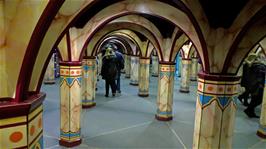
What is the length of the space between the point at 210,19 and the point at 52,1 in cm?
217

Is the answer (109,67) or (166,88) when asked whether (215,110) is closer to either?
(166,88)

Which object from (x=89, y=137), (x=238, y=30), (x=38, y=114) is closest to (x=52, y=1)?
(x=38, y=114)

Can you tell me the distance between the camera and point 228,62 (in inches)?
117

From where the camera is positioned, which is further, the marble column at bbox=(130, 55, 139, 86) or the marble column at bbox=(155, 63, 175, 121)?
the marble column at bbox=(130, 55, 139, 86)

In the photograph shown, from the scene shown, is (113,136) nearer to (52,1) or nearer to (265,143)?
(265,143)

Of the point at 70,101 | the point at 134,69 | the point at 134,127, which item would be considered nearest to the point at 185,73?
the point at 134,69

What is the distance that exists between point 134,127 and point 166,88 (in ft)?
4.38

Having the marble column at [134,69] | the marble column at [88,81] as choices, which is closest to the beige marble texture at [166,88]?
the marble column at [88,81]

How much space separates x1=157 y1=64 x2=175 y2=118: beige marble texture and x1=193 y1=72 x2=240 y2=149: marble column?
2706 mm

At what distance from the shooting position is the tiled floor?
465cm

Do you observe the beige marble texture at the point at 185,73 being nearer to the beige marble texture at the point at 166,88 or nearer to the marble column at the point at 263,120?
the beige marble texture at the point at 166,88

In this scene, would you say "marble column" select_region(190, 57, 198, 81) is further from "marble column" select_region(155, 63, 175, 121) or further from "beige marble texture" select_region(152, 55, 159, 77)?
"marble column" select_region(155, 63, 175, 121)

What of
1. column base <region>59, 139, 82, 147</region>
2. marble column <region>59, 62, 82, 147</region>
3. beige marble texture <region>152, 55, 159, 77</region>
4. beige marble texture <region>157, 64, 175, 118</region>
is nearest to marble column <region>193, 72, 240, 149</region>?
marble column <region>59, 62, 82, 147</region>

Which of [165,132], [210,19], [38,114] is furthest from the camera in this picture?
[165,132]
